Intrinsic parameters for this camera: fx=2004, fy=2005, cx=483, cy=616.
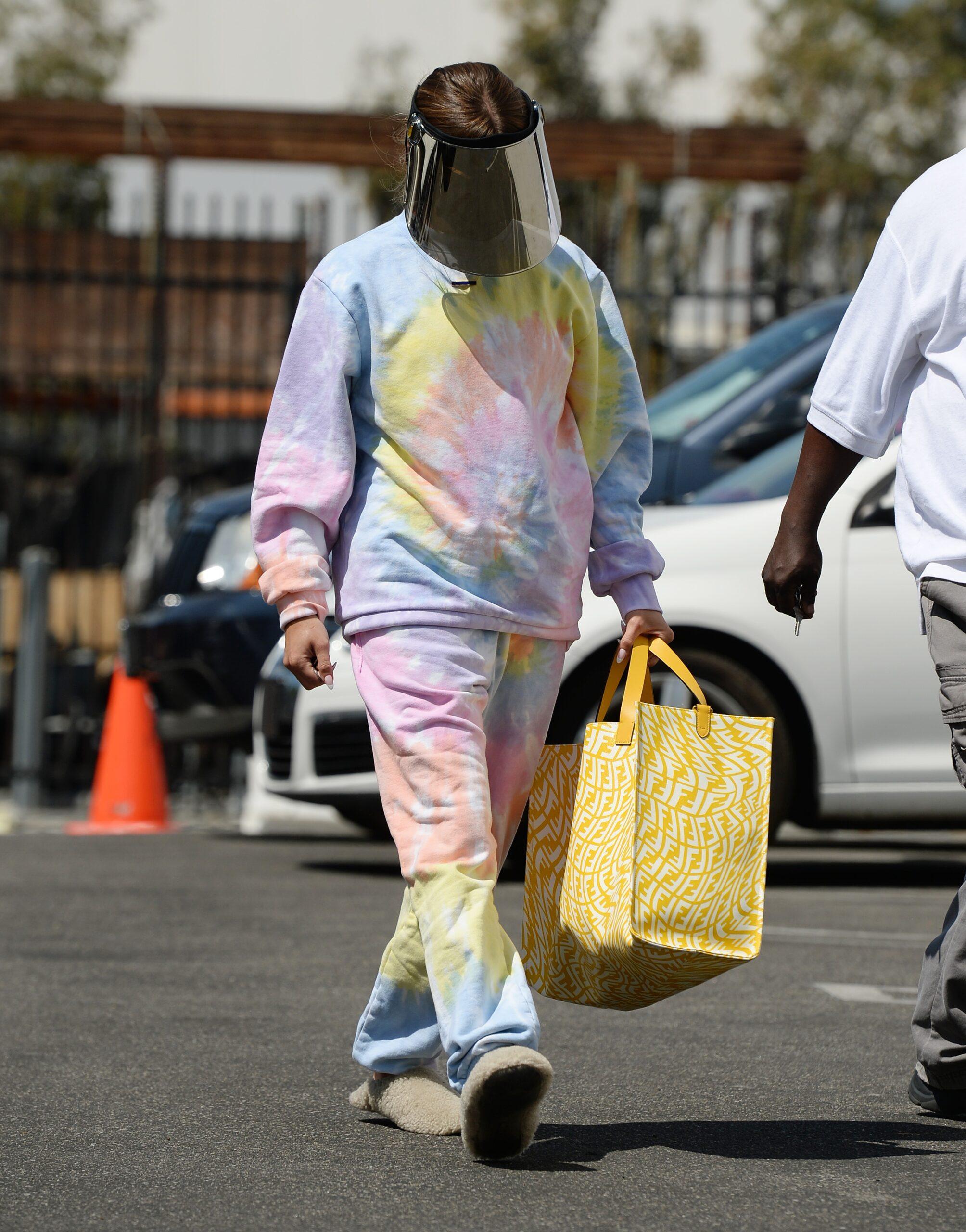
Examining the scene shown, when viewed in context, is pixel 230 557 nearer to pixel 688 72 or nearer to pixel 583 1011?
pixel 583 1011

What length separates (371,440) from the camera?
10.6 feet

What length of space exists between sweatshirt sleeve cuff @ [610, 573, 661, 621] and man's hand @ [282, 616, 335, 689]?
508 millimetres

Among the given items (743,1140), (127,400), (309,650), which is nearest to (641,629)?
(309,650)

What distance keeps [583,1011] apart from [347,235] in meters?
9.19

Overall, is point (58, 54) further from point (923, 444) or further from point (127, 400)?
point (923, 444)

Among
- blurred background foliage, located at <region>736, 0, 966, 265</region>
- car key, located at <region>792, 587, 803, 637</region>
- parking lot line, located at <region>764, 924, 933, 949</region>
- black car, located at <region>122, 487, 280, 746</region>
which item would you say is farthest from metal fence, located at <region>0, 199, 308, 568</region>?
blurred background foliage, located at <region>736, 0, 966, 265</region>

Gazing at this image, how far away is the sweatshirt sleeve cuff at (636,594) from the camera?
130 inches

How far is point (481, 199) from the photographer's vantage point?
10.3ft

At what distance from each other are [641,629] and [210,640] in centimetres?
518

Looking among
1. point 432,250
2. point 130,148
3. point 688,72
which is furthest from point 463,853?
point 688,72

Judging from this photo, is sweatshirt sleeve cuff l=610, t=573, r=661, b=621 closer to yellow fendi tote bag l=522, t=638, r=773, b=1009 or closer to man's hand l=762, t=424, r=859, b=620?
yellow fendi tote bag l=522, t=638, r=773, b=1009

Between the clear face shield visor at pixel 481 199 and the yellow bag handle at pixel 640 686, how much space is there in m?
0.64

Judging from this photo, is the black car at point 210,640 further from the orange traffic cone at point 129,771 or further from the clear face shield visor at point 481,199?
the clear face shield visor at point 481,199

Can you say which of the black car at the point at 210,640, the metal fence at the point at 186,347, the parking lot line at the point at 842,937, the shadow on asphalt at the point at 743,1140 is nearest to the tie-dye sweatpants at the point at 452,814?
the shadow on asphalt at the point at 743,1140
